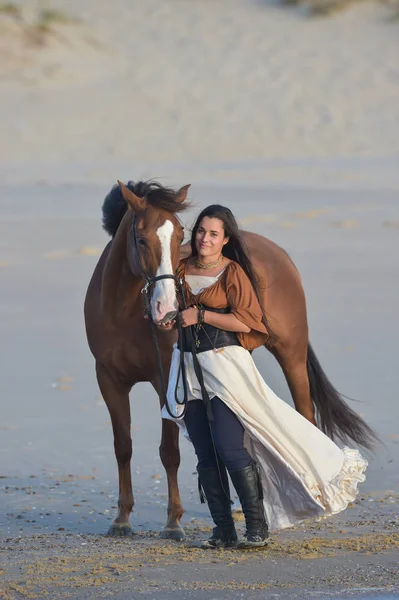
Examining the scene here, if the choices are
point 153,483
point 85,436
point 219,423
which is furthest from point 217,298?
point 85,436

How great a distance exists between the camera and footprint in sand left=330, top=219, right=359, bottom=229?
15797mm

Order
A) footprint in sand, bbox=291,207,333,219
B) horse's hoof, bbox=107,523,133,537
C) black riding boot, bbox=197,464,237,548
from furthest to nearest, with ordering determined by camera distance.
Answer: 1. footprint in sand, bbox=291,207,333,219
2. horse's hoof, bbox=107,523,133,537
3. black riding boot, bbox=197,464,237,548

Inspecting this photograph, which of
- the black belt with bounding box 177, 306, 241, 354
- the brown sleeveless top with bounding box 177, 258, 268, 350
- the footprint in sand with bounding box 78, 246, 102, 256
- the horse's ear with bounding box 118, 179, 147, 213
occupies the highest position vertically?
the footprint in sand with bounding box 78, 246, 102, 256

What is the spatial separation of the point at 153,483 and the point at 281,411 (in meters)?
1.96

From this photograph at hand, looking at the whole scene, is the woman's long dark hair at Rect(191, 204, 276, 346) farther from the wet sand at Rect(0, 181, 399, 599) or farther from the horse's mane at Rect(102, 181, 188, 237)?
the wet sand at Rect(0, 181, 399, 599)

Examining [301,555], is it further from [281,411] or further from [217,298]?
[217,298]

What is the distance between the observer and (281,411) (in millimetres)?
5594

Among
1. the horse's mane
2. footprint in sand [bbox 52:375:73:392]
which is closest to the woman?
the horse's mane

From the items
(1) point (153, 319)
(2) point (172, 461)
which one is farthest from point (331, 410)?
(1) point (153, 319)

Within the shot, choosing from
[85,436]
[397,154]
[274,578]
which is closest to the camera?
[274,578]

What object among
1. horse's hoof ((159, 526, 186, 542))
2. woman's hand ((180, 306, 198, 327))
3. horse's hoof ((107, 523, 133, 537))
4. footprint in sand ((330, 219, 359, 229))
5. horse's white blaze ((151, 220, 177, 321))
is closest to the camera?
horse's white blaze ((151, 220, 177, 321))

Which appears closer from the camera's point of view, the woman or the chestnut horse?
the woman

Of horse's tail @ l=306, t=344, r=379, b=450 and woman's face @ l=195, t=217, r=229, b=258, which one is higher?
woman's face @ l=195, t=217, r=229, b=258

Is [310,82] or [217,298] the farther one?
[310,82]
